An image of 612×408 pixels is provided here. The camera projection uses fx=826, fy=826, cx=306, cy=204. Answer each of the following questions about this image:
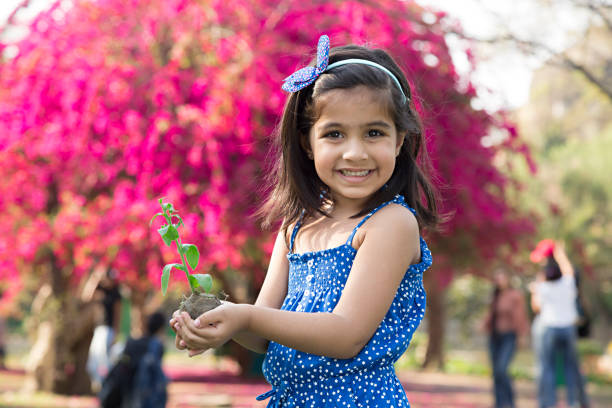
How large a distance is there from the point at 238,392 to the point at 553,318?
4.82m

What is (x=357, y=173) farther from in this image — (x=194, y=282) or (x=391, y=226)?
(x=194, y=282)

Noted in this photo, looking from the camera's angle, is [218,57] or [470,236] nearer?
[218,57]

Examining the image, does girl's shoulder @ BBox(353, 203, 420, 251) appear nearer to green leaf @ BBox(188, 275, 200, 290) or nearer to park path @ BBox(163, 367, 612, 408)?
green leaf @ BBox(188, 275, 200, 290)

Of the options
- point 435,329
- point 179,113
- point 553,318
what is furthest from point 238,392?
point 435,329

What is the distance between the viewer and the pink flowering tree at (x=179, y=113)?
6520mm

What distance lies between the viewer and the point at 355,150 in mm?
1720

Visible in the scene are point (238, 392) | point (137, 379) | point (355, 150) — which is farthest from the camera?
point (238, 392)

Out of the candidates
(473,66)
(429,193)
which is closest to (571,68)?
A: (473,66)

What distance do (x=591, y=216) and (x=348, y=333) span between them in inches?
752

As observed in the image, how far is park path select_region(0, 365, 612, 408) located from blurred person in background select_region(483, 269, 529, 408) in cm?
157

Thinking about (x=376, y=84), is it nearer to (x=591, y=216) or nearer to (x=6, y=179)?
(x=6, y=179)

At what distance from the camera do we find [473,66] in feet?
24.7

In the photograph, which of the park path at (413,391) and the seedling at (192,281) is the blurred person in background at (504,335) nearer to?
the park path at (413,391)

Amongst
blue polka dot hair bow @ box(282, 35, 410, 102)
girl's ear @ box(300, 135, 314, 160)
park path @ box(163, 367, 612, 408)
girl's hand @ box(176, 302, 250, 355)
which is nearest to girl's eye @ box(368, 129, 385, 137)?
blue polka dot hair bow @ box(282, 35, 410, 102)
